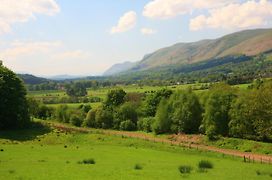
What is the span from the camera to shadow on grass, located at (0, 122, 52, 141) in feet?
274

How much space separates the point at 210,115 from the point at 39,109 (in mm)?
88506

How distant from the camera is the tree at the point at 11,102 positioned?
317ft

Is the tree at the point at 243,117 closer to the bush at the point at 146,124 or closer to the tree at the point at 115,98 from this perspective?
the bush at the point at 146,124

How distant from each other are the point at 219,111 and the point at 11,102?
183ft

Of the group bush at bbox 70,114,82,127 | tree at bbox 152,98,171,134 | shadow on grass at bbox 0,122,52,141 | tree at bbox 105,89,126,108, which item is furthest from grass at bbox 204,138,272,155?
bush at bbox 70,114,82,127

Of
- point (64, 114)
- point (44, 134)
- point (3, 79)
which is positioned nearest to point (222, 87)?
point (44, 134)

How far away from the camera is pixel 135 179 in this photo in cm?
3316

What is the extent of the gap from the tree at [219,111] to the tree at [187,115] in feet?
19.8

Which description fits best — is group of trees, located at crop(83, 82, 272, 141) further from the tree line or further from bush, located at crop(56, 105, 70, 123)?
bush, located at crop(56, 105, 70, 123)

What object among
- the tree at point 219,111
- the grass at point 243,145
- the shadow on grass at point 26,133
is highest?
the tree at point 219,111

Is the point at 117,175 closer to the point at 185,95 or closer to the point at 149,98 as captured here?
the point at 185,95

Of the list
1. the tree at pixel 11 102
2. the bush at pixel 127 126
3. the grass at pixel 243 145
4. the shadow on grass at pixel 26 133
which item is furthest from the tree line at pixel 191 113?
the tree at pixel 11 102

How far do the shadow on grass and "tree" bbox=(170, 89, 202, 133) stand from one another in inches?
1462

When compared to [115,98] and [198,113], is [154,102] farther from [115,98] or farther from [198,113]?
[198,113]
